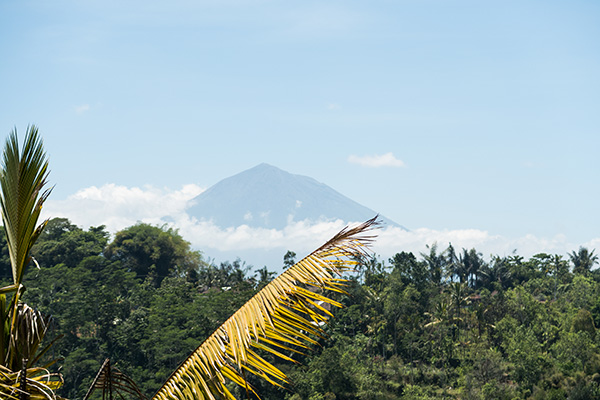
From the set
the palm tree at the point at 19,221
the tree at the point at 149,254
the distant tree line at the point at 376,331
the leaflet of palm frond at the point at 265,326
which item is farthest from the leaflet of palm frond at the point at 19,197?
the tree at the point at 149,254

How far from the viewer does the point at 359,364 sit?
37.6m

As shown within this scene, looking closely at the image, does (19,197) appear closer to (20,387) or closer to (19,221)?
(19,221)

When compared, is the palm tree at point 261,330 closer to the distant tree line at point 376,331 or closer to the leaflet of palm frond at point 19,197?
the leaflet of palm frond at point 19,197

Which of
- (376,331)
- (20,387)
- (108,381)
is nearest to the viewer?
(20,387)

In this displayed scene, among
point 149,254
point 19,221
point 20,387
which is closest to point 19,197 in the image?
point 19,221

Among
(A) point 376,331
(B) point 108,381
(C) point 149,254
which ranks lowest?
(A) point 376,331

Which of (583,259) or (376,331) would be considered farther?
(583,259)

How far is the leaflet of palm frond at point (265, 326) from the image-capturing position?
8.98 ft

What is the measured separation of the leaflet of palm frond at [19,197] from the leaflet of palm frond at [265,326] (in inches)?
38.0

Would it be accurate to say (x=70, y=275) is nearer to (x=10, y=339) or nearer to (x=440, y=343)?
(x=440, y=343)

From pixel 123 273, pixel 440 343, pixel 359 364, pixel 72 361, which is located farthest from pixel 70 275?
pixel 440 343

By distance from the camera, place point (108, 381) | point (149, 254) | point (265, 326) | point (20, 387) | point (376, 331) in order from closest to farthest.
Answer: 1. point (20, 387)
2. point (108, 381)
3. point (265, 326)
4. point (376, 331)
5. point (149, 254)

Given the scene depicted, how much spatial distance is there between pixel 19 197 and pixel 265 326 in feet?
4.49

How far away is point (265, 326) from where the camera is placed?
115 inches
